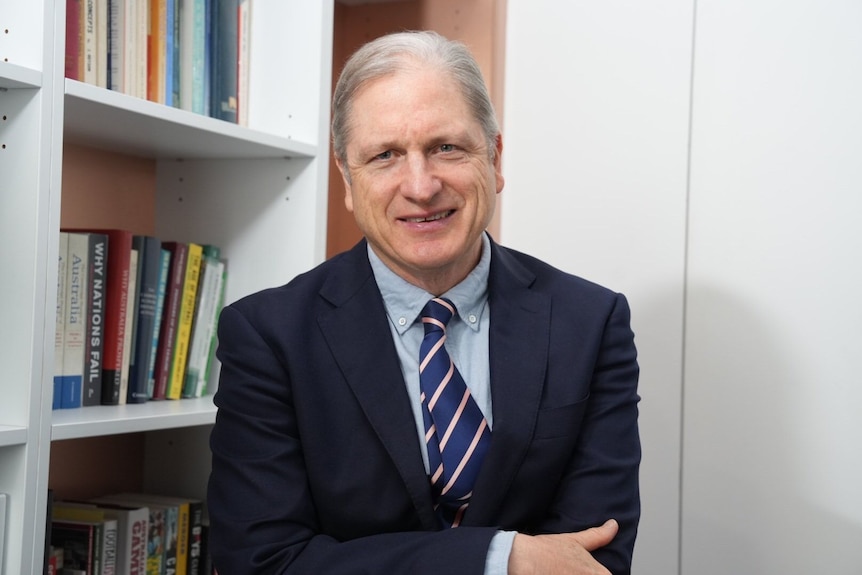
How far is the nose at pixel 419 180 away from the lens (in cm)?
140

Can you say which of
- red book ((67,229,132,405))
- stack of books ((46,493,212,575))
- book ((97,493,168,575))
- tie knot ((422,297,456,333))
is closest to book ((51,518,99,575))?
stack of books ((46,493,212,575))

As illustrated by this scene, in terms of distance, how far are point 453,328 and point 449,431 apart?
18cm

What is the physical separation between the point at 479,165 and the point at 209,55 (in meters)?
0.69

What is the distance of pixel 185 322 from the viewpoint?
1.88 metres

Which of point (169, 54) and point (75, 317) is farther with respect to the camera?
point (169, 54)

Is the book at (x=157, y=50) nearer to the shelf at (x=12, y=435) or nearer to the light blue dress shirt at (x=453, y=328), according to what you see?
the light blue dress shirt at (x=453, y=328)

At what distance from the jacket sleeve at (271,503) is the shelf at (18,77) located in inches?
16.8

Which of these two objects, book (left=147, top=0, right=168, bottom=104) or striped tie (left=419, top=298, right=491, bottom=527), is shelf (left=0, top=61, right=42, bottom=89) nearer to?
book (left=147, top=0, right=168, bottom=104)

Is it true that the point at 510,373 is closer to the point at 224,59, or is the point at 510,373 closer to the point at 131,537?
the point at 131,537

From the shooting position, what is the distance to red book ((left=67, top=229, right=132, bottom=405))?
5.59ft

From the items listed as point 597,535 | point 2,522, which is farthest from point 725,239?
point 2,522

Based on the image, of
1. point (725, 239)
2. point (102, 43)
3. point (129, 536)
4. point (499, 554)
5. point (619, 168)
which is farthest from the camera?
point (619, 168)

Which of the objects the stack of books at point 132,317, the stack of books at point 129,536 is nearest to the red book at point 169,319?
the stack of books at point 132,317

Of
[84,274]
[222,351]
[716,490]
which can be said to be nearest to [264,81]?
[84,274]
